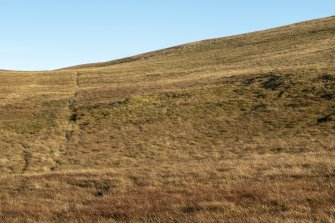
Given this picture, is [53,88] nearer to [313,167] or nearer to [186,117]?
[186,117]

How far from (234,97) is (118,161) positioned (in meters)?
19.9

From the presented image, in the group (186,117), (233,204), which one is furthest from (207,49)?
(233,204)

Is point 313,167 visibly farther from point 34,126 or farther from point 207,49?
point 207,49

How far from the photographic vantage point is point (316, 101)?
41906mm

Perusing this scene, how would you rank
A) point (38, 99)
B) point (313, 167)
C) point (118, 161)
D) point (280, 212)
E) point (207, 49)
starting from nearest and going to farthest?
1. point (280, 212)
2. point (313, 167)
3. point (118, 161)
4. point (38, 99)
5. point (207, 49)

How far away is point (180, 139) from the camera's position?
36625mm

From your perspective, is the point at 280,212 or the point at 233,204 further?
the point at 233,204

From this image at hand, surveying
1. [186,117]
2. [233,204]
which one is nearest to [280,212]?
[233,204]

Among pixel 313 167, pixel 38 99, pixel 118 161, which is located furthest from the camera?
pixel 38 99

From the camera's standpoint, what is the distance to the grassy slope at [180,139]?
13.8 metres

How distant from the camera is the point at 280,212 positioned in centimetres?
1164

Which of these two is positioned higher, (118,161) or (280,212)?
(280,212)

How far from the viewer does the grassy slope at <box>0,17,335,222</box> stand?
1377 cm

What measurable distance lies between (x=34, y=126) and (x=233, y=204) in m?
34.2
